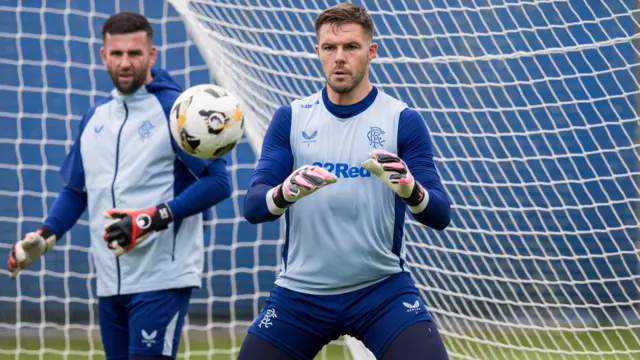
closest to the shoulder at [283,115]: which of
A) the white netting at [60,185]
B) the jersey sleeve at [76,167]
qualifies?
the jersey sleeve at [76,167]

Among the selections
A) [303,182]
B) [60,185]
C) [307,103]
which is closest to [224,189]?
[307,103]

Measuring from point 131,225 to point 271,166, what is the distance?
0.98 m

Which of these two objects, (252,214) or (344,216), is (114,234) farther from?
(344,216)

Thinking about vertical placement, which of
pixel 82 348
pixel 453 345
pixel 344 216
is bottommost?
pixel 82 348

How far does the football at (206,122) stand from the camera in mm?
4062

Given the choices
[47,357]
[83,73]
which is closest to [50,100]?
[83,73]

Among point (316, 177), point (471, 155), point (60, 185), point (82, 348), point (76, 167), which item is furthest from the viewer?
point (60, 185)

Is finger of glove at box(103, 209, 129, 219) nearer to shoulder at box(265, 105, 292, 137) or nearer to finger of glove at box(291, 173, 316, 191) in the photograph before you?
shoulder at box(265, 105, 292, 137)

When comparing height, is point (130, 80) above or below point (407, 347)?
above

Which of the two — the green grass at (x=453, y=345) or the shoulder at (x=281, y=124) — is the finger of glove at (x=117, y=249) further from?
the green grass at (x=453, y=345)

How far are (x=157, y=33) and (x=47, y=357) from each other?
282 cm

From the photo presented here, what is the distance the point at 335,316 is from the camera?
329cm

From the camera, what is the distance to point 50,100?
8070 mm

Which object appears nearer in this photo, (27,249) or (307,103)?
(307,103)
